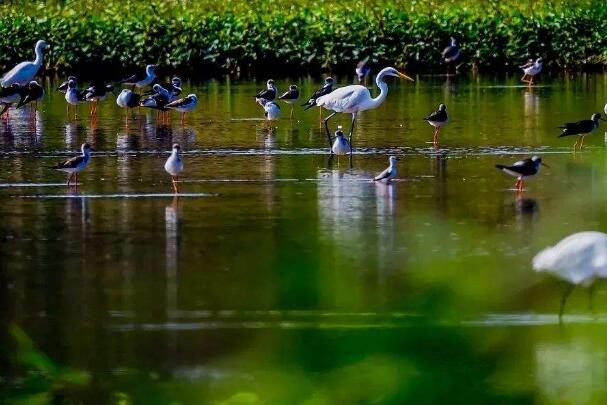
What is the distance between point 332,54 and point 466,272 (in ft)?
97.8

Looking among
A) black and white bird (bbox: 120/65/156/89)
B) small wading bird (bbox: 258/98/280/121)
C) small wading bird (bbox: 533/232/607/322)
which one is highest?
black and white bird (bbox: 120/65/156/89)

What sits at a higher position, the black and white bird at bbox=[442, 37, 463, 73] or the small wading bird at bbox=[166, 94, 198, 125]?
the black and white bird at bbox=[442, 37, 463, 73]

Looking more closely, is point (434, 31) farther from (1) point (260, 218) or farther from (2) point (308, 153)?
(1) point (260, 218)

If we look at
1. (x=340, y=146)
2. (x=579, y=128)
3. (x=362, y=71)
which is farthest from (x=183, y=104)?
(x=362, y=71)

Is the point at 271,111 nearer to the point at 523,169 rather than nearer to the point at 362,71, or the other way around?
the point at 523,169

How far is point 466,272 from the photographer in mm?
2250

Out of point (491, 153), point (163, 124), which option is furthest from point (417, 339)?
point (163, 124)

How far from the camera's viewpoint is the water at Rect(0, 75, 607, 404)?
2207 mm

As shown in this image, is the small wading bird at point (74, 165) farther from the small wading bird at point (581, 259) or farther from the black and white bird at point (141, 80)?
the black and white bird at point (141, 80)

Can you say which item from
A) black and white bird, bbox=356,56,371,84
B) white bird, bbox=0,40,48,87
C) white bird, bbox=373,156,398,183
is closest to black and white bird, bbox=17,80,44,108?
white bird, bbox=0,40,48,87

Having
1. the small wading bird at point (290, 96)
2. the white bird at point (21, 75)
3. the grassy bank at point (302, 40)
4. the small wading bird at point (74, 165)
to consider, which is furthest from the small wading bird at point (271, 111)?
the grassy bank at point (302, 40)

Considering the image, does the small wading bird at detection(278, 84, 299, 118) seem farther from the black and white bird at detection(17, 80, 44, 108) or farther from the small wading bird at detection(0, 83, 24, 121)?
the small wading bird at detection(0, 83, 24, 121)

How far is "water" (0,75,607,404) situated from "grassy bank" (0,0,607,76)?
2849 millimetres

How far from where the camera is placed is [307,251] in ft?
8.16
